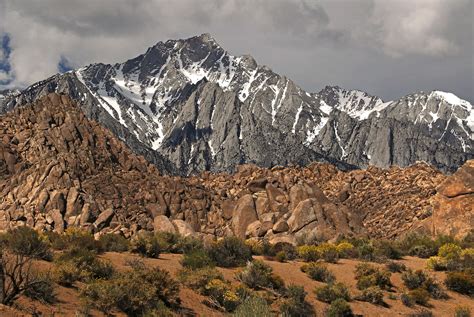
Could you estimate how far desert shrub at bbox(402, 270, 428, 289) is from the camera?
26.2 metres

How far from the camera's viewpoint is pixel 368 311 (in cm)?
2297

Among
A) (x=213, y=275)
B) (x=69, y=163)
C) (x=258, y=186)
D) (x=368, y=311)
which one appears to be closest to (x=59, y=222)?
(x=69, y=163)

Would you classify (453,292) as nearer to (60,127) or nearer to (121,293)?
(121,293)

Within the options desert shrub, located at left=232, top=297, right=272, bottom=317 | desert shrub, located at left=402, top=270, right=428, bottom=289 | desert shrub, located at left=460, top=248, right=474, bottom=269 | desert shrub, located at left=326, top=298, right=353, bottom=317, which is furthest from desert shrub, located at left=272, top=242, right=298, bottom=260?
desert shrub, located at left=232, top=297, right=272, bottom=317

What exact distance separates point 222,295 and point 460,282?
12839 mm

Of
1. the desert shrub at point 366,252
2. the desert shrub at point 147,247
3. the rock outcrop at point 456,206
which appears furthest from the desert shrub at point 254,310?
the rock outcrop at point 456,206

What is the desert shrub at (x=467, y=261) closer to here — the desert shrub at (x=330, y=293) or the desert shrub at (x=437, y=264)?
the desert shrub at (x=437, y=264)

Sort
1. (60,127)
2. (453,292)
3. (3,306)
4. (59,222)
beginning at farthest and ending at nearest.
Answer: (60,127) → (59,222) → (453,292) → (3,306)

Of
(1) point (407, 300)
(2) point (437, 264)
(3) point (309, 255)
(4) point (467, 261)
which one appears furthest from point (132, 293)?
(4) point (467, 261)

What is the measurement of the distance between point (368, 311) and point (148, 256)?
11300 millimetres

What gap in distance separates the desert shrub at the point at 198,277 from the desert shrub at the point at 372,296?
262 inches

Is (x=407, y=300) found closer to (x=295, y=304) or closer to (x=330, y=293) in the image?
(x=330, y=293)

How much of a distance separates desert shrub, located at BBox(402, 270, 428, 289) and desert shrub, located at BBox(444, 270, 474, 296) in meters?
1.17

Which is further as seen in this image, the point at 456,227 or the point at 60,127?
the point at 60,127
